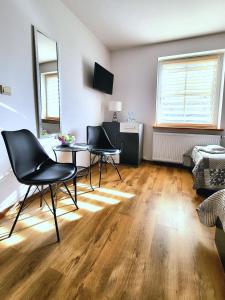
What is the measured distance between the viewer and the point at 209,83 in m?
3.44

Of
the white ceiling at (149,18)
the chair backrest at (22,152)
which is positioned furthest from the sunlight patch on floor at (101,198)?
the white ceiling at (149,18)

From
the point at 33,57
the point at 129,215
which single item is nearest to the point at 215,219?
the point at 129,215

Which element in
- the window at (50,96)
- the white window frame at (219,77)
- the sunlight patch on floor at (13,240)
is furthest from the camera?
the white window frame at (219,77)

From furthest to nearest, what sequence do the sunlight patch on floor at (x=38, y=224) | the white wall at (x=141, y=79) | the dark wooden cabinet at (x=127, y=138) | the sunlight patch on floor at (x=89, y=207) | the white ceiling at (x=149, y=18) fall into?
the white wall at (x=141, y=79) < the dark wooden cabinet at (x=127, y=138) < the white ceiling at (x=149, y=18) < the sunlight patch on floor at (x=89, y=207) < the sunlight patch on floor at (x=38, y=224)

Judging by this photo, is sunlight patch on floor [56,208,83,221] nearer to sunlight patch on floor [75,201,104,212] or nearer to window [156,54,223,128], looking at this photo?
sunlight patch on floor [75,201,104,212]

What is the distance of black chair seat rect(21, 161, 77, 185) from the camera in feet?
4.80

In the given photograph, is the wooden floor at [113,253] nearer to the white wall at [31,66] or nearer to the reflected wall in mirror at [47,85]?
the white wall at [31,66]

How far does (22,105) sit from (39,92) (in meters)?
0.30

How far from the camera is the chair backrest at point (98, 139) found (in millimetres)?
3044

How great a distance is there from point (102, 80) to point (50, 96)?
1.48 m

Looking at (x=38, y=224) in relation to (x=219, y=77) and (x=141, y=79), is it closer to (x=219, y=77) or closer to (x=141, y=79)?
(x=141, y=79)

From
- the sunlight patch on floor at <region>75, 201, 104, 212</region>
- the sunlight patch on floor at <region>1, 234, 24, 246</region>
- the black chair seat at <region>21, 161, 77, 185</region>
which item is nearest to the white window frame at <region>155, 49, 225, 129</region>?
the sunlight patch on floor at <region>75, 201, 104, 212</region>

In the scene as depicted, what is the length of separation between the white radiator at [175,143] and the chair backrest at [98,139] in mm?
1172

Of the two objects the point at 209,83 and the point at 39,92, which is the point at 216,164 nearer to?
the point at 209,83
